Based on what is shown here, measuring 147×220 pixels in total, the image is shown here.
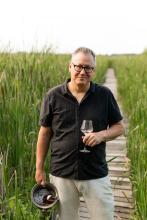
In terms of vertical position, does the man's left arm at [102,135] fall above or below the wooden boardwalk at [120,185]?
above

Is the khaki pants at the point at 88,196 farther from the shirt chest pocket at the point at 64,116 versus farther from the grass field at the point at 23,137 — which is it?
the shirt chest pocket at the point at 64,116

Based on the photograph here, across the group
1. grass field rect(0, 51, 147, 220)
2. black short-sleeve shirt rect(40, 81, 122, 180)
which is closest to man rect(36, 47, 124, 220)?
black short-sleeve shirt rect(40, 81, 122, 180)

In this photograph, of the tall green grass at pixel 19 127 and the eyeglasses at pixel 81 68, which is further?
the tall green grass at pixel 19 127

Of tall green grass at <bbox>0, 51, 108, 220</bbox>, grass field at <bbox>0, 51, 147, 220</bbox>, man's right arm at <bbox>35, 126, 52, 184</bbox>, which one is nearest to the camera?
man's right arm at <bbox>35, 126, 52, 184</bbox>

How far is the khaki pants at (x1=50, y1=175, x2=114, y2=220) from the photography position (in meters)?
2.42

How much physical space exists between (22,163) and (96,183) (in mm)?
912

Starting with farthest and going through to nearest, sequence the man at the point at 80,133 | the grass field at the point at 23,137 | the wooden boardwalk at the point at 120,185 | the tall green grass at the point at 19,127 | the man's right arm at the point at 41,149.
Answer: the wooden boardwalk at the point at 120,185 < the tall green grass at the point at 19,127 < the grass field at the point at 23,137 < the man's right arm at the point at 41,149 < the man at the point at 80,133

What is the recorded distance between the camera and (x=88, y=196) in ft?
7.99

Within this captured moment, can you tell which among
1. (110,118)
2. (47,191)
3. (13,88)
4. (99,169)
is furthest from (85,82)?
(13,88)

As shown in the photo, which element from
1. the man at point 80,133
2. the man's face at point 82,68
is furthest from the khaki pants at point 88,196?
the man's face at point 82,68

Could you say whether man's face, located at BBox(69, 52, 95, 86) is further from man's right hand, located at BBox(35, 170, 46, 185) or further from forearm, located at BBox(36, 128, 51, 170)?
man's right hand, located at BBox(35, 170, 46, 185)

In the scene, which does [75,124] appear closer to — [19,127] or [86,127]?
[86,127]

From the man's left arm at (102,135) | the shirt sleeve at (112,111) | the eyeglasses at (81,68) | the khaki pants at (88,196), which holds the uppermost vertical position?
the eyeglasses at (81,68)

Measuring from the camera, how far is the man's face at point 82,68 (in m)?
2.33
